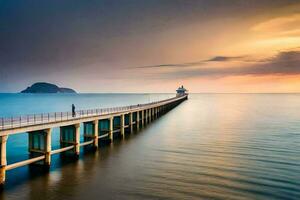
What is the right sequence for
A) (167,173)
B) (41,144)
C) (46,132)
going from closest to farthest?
(167,173)
(46,132)
(41,144)

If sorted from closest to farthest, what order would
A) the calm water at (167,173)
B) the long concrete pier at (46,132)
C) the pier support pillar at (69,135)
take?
Answer: the calm water at (167,173)
the long concrete pier at (46,132)
the pier support pillar at (69,135)

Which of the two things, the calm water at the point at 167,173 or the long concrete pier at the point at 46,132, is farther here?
the long concrete pier at the point at 46,132

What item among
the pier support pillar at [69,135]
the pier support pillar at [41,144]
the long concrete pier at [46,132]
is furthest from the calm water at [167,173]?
the pier support pillar at [69,135]

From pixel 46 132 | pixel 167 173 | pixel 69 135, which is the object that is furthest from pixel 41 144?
pixel 167 173

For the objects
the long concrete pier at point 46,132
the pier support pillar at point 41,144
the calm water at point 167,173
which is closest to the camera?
the calm water at point 167,173

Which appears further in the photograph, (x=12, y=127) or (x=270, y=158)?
(x=270, y=158)

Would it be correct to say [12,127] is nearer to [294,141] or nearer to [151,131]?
[151,131]

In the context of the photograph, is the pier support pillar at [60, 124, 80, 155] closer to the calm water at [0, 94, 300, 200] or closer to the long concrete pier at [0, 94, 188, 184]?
the long concrete pier at [0, 94, 188, 184]

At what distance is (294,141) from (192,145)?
747 inches

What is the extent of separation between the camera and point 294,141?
49.7m

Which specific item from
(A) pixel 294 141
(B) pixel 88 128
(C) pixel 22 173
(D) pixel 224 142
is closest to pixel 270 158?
(D) pixel 224 142

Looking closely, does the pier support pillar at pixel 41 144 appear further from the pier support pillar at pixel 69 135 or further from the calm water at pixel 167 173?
the pier support pillar at pixel 69 135

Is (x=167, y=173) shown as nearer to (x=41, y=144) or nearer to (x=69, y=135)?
(x=41, y=144)

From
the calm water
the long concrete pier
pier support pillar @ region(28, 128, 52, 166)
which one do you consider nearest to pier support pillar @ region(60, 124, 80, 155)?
the long concrete pier
